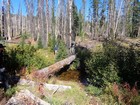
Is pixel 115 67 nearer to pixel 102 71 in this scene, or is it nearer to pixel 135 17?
pixel 102 71

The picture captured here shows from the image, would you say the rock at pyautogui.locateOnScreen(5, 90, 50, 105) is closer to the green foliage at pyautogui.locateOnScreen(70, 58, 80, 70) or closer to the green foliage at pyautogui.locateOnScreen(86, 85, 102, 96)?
the green foliage at pyautogui.locateOnScreen(86, 85, 102, 96)

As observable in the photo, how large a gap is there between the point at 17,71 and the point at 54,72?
2.20m

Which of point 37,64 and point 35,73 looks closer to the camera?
point 35,73

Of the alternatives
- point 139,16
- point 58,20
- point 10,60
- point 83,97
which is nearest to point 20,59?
point 10,60

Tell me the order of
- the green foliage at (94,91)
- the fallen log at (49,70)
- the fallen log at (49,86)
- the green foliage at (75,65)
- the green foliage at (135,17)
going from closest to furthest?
the green foliage at (94,91) → the fallen log at (49,86) → the fallen log at (49,70) → the green foliage at (75,65) → the green foliage at (135,17)

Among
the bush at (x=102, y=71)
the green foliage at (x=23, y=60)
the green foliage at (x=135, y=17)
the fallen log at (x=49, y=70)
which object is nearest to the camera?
the bush at (x=102, y=71)

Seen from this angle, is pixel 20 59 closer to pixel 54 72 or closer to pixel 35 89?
pixel 54 72

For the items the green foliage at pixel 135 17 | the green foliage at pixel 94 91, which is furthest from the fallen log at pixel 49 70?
the green foliage at pixel 135 17

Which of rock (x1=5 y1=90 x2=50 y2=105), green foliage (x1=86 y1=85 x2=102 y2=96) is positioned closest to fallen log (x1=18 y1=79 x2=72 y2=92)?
green foliage (x1=86 y1=85 x2=102 y2=96)

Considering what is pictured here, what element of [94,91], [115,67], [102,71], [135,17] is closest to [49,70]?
[102,71]

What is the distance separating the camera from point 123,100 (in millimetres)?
7980

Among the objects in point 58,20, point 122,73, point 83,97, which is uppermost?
point 58,20

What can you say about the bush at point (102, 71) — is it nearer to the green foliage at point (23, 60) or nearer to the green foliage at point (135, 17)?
the green foliage at point (23, 60)

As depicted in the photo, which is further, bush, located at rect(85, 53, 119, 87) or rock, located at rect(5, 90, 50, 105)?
bush, located at rect(85, 53, 119, 87)
